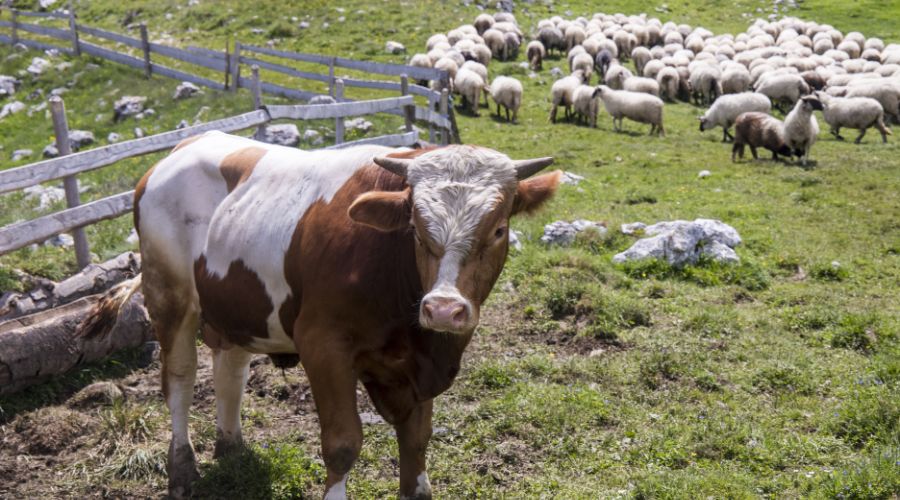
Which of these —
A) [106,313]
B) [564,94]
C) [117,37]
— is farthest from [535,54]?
[106,313]

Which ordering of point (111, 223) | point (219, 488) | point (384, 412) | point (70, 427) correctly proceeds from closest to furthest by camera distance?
point (384, 412) < point (219, 488) < point (70, 427) < point (111, 223)

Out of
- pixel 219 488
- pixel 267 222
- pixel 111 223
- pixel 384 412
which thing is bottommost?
pixel 111 223

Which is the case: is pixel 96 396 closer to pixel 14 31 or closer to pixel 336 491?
pixel 336 491

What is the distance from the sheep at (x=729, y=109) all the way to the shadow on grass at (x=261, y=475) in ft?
59.3

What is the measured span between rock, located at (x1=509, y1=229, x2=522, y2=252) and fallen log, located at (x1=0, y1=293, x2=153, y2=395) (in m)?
4.72

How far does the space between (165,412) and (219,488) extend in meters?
1.24

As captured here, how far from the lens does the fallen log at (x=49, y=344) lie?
5977 millimetres

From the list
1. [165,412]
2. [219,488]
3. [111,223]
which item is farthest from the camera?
[111,223]

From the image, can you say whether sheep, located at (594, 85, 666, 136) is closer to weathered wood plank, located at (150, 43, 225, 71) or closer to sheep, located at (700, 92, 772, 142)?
sheep, located at (700, 92, 772, 142)

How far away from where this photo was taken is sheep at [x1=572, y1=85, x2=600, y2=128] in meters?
22.3

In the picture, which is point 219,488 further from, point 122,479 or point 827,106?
point 827,106

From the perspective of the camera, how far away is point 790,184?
48.9 feet

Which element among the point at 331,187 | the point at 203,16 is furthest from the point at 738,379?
the point at 203,16

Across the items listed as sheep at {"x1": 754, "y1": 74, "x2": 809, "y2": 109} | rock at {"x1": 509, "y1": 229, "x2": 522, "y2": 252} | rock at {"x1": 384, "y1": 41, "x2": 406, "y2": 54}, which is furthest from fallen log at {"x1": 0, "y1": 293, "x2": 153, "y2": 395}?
sheep at {"x1": 754, "y1": 74, "x2": 809, "y2": 109}
